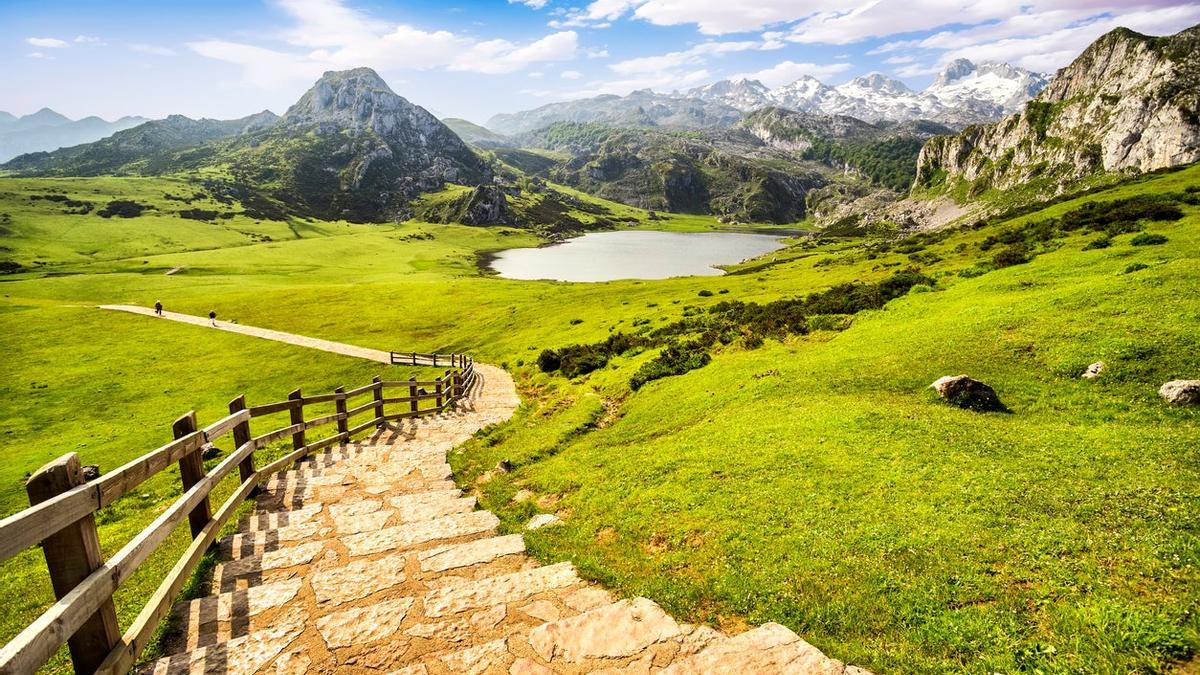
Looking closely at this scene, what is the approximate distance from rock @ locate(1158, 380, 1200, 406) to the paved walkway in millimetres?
57706

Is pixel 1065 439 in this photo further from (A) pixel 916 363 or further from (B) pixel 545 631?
(B) pixel 545 631

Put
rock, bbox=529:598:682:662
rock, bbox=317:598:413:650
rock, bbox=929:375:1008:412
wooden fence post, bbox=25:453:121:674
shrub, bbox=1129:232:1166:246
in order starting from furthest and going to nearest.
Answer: shrub, bbox=1129:232:1166:246 → rock, bbox=929:375:1008:412 → rock, bbox=317:598:413:650 → rock, bbox=529:598:682:662 → wooden fence post, bbox=25:453:121:674

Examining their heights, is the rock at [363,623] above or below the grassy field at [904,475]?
above

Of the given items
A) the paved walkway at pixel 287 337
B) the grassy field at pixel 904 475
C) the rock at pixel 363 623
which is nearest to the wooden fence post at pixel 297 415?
the grassy field at pixel 904 475

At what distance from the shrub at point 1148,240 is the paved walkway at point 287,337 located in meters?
61.1

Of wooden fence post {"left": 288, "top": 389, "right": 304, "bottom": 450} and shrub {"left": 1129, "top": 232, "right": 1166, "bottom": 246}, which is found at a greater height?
shrub {"left": 1129, "top": 232, "right": 1166, "bottom": 246}

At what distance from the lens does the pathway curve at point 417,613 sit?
7.31m

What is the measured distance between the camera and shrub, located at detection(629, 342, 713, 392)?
3198cm

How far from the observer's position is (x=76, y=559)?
241 inches

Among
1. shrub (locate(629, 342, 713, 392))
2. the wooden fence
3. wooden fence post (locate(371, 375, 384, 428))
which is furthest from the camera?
shrub (locate(629, 342, 713, 392))

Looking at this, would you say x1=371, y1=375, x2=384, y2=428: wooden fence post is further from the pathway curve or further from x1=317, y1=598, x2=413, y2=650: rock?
x1=317, y1=598, x2=413, y2=650: rock

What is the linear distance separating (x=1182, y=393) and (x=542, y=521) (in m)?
17.6

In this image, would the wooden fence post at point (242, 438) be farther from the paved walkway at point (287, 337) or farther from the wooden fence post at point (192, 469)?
the paved walkway at point (287, 337)

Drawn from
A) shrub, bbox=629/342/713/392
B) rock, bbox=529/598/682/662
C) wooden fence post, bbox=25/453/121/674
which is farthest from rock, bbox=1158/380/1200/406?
wooden fence post, bbox=25/453/121/674
